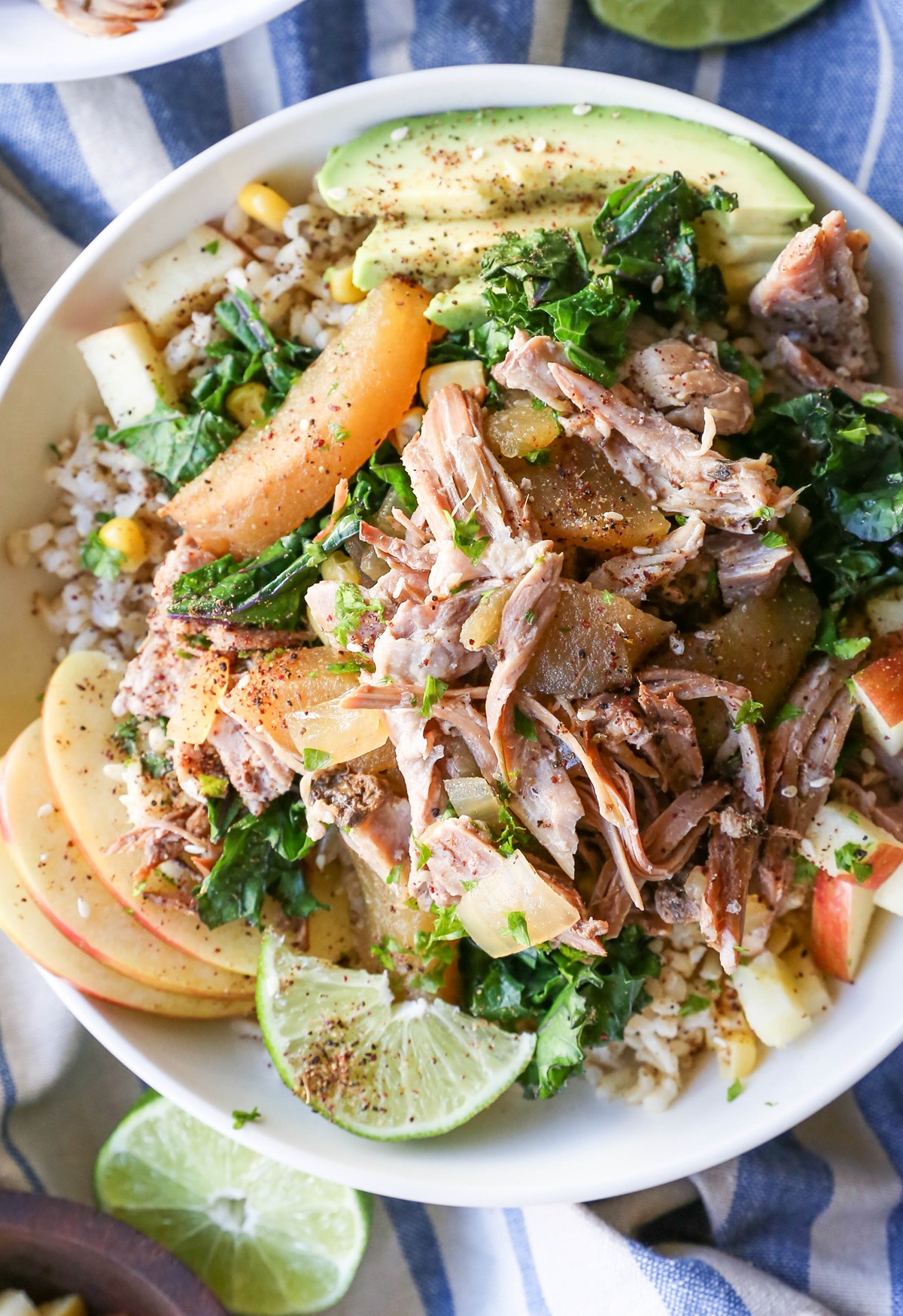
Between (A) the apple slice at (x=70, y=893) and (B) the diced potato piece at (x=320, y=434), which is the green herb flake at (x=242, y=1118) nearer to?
(A) the apple slice at (x=70, y=893)

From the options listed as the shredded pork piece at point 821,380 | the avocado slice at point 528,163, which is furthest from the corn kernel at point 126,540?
the shredded pork piece at point 821,380

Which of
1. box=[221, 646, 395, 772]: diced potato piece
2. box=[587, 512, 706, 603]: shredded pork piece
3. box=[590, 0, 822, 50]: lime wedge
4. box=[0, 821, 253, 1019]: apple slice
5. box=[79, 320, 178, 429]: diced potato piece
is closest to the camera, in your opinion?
box=[587, 512, 706, 603]: shredded pork piece

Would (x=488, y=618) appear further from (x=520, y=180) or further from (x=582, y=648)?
(x=520, y=180)

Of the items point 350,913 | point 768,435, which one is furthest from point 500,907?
point 768,435

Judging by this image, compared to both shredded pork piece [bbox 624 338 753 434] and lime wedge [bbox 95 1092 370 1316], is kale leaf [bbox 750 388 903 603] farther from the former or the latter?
lime wedge [bbox 95 1092 370 1316]

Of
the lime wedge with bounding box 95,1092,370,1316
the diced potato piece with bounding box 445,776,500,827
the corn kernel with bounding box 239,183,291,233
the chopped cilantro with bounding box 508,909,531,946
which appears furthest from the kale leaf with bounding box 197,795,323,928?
the corn kernel with bounding box 239,183,291,233

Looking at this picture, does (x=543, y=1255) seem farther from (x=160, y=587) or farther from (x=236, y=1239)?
(x=160, y=587)
